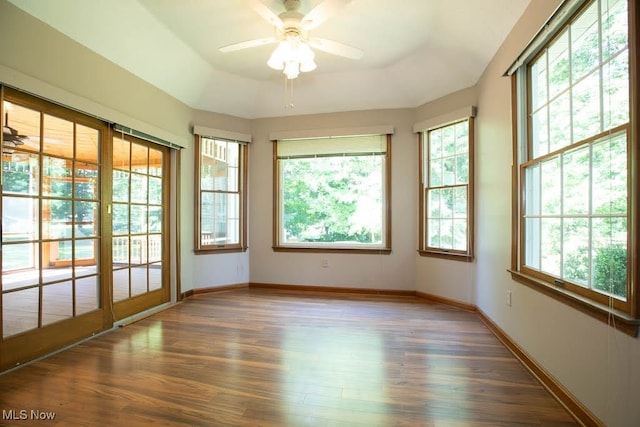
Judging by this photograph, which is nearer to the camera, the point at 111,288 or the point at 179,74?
the point at 111,288

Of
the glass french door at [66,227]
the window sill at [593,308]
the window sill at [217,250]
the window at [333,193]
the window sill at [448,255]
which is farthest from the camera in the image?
the window at [333,193]

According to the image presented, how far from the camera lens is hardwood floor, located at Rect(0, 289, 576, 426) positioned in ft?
5.44

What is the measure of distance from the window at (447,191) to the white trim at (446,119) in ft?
0.25

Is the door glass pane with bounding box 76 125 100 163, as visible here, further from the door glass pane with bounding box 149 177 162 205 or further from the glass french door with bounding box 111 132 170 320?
the door glass pane with bounding box 149 177 162 205

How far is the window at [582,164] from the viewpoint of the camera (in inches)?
55.2

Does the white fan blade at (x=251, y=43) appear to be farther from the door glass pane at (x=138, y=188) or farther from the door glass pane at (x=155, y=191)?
the door glass pane at (x=155, y=191)

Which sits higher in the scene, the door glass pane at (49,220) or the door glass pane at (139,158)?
the door glass pane at (139,158)

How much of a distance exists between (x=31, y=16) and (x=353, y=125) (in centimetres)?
335

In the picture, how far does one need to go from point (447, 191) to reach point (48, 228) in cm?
403

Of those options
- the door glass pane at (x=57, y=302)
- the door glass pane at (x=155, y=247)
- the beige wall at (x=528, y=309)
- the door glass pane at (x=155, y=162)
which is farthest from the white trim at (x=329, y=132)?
the door glass pane at (x=57, y=302)

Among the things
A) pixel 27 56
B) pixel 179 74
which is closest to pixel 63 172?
pixel 27 56

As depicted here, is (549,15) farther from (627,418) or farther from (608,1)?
(627,418)

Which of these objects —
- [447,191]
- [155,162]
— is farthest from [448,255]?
[155,162]

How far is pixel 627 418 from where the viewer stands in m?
1.32
